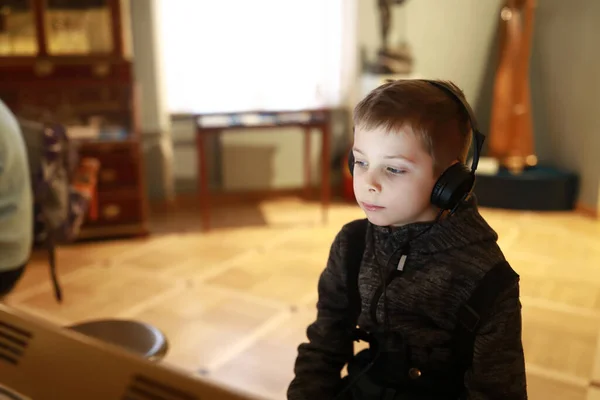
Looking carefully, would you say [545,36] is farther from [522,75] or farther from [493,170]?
[493,170]

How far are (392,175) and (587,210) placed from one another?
3189 mm

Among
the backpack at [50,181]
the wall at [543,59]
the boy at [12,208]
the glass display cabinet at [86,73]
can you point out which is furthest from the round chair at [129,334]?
the wall at [543,59]

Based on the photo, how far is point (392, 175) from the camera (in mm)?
834

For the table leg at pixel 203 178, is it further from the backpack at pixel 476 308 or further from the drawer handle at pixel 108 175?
the backpack at pixel 476 308

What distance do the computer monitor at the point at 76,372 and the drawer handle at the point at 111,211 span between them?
270 centimetres

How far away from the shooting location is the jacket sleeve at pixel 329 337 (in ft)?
3.19

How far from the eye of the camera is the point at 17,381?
1.66ft

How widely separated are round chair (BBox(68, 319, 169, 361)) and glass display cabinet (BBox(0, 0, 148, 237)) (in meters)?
1.95

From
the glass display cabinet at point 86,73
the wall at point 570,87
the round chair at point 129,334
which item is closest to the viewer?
the round chair at point 129,334

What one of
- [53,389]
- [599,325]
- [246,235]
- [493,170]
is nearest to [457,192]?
[53,389]

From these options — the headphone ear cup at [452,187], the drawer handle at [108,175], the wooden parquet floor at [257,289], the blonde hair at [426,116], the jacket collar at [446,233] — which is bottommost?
the wooden parquet floor at [257,289]

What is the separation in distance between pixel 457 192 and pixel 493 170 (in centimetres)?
317

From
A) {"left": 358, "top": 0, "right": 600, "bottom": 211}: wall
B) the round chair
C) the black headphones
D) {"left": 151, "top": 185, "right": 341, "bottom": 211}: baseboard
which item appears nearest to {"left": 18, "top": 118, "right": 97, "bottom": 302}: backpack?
the round chair

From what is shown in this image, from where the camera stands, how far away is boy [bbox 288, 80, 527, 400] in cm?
83
